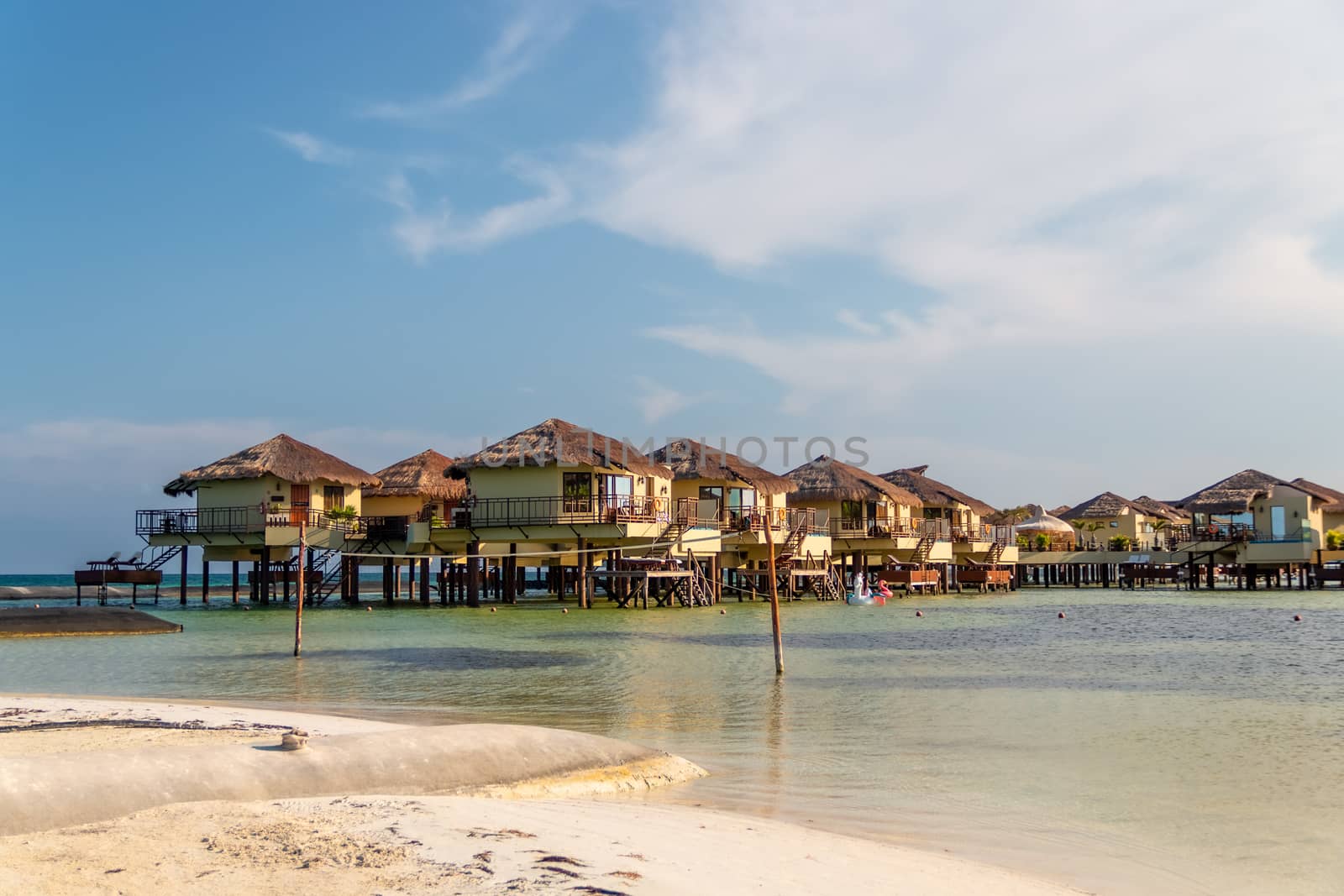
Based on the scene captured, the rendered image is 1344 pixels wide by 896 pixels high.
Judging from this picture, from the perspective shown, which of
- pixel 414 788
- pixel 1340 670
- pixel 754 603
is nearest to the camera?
pixel 414 788

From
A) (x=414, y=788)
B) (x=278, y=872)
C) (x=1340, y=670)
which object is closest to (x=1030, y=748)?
(x=414, y=788)

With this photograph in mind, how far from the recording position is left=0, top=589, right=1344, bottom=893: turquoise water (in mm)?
7711

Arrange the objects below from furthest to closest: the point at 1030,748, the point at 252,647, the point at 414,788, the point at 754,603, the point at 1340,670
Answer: the point at 754,603
the point at 252,647
the point at 1340,670
the point at 1030,748
the point at 414,788

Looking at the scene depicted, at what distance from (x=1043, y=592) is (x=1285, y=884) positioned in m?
58.2

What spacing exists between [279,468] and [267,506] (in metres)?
1.66

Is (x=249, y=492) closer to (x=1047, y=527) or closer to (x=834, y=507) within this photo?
(x=834, y=507)

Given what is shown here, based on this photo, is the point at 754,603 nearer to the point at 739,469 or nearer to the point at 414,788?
the point at 739,469

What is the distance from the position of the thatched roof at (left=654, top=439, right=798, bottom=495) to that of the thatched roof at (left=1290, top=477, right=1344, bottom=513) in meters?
28.3

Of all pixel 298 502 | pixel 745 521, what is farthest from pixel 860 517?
pixel 298 502

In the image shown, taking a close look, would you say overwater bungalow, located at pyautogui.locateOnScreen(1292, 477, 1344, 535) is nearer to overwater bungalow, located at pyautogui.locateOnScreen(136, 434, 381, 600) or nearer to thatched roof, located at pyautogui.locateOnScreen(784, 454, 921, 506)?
thatched roof, located at pyautogui.locateOnScreen(784, 454, 921, 506)

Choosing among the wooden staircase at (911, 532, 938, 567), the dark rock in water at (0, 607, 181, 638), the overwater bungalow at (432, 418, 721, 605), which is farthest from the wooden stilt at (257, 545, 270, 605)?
the wooden staircase at (911, 532, 938, 567)

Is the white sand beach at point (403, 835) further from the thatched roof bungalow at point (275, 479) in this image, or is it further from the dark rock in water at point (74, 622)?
the thatched roof bungalow at point (275, 479)

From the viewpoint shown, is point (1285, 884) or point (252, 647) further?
point (252, 647)

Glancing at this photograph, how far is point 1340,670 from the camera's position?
1817cm
